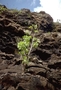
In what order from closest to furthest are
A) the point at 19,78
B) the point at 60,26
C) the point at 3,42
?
the point at 19,78
the point at 3,42
the point at 60,26

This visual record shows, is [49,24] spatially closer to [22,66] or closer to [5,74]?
[22,66]

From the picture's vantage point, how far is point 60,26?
74.5m

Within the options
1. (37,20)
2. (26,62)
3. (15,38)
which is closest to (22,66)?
(26,62)

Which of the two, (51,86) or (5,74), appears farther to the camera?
(51,86)

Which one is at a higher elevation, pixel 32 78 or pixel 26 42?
pixel 26 42

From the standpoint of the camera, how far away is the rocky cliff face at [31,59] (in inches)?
1208

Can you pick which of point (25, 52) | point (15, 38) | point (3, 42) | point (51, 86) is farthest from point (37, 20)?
point (51, 86)

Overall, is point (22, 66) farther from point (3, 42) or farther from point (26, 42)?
point (3, 42)

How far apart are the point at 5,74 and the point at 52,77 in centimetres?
949

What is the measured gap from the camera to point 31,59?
1598 inches

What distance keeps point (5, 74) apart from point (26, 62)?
6915 mm

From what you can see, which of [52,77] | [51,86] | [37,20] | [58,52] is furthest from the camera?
[37,20]

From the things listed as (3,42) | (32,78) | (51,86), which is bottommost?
(51,86)

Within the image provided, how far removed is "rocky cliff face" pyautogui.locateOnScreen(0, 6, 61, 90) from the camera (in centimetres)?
3069
